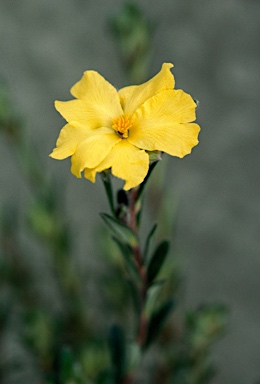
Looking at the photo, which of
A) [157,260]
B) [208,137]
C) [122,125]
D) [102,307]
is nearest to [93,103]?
[122,125]

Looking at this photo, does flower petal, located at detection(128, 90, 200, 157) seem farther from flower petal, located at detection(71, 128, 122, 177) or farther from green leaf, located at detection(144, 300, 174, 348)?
green leaf, located at detection(144, 300, 174, 348)

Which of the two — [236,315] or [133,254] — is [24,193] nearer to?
[236,315]

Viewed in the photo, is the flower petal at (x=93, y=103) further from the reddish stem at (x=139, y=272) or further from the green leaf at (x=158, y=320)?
the green leaf at (x=158, y=320)

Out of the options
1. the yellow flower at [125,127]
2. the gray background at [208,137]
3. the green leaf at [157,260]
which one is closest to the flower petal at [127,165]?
the yellow flower at [125,127]

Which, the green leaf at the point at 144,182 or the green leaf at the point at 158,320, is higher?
the green leaf at the point at 144,182

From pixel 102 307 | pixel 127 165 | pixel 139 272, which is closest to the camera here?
pixel 127 165

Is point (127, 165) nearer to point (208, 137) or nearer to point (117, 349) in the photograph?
point (117, 349)

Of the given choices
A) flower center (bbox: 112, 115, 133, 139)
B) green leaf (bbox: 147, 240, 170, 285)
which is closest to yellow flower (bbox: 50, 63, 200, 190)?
flower center (bbox: 112, 115, 133, 139)

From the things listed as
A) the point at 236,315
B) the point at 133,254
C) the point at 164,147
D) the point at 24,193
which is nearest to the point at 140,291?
the point at 133,254
